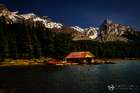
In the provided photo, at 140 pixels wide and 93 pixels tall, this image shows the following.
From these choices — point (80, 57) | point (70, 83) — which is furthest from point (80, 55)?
point (70, 83)

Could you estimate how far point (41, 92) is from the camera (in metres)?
53.5

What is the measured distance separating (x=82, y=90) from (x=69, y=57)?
139369 millimetres

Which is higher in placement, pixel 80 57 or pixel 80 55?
pixel 80 55

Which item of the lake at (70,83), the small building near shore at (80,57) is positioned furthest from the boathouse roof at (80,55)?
the lake at (70,83)

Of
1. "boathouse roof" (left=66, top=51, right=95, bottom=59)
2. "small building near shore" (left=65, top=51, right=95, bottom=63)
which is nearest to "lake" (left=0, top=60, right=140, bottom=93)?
"small building near shore" (left=65, top=51, right=95, bottom=63)

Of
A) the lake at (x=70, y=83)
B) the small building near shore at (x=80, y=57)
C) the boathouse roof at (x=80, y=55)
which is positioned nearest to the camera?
the lake at (x=70, y=83)

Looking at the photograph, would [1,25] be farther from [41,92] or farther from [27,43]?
[41,92]

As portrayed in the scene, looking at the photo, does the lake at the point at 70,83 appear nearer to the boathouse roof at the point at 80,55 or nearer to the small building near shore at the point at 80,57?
the small building near shore at the point at 80,57

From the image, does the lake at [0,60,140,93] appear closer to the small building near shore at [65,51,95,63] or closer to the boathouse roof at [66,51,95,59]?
the small building near shore at [65,51,95,63]

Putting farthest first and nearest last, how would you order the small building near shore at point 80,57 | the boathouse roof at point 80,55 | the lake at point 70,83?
the boathouse roof at point 80,55
the small building near shore at point 80,57
the lake at point 70,83

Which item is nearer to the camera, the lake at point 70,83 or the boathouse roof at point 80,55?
the lake at point 70,83

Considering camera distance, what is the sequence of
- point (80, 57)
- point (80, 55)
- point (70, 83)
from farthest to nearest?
point (80, 55)
point (80, 57)
point (70, 83)

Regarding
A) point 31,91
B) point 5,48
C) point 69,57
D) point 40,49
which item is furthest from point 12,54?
point 31,91

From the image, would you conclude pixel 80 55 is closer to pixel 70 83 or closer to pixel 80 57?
pixel 80 57
